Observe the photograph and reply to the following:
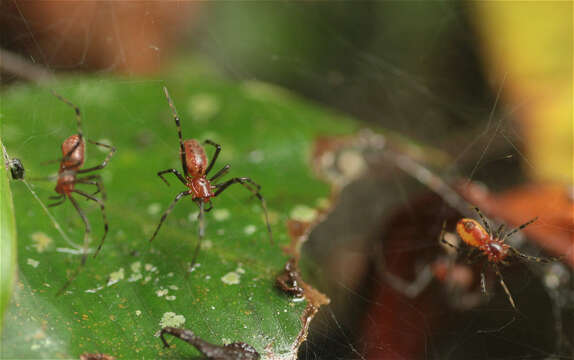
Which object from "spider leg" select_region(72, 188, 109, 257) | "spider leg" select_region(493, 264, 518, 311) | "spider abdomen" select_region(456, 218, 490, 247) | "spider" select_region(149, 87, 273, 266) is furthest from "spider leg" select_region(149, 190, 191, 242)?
"spider leg" select_region(493, 264, 518, 311)

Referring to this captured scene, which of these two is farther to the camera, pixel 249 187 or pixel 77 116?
pixel 249 187

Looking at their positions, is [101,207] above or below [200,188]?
below

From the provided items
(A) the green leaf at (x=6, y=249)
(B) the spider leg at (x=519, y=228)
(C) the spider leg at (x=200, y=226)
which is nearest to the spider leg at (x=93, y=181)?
(C) the spider leg at (x=200, y=226)

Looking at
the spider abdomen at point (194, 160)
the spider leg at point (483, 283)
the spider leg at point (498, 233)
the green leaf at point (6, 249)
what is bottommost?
the spider leg at point (483, 283)

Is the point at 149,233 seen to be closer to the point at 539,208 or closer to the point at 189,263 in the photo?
the point at 189,263

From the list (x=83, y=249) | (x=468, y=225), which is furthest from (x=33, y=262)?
(x=468, y=225)

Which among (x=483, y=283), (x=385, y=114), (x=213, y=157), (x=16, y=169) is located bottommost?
(x=385, y=114)

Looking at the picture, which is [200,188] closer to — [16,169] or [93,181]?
[93,181]

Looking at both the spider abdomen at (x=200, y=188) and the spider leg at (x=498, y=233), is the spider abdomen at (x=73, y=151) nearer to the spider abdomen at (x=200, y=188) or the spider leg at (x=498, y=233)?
the spider abdomen at (x=200, y=188)
